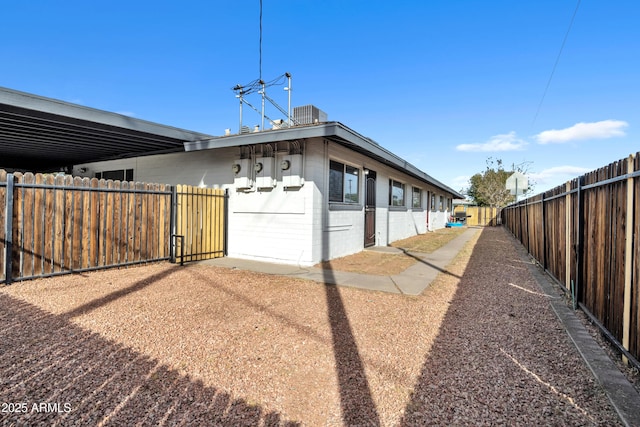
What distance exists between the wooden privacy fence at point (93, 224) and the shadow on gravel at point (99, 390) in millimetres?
3159

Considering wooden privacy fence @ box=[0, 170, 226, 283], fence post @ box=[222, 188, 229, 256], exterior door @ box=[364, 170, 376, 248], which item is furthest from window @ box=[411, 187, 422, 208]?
wooden privacy fence @ box=[0, 170, 226, 283]

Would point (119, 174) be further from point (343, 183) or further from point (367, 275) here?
point (367, 275)

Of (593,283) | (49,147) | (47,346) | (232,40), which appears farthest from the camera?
(232,40)

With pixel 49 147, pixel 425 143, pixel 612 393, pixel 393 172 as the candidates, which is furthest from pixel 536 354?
pixel 425 143

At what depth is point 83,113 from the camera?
5.96m

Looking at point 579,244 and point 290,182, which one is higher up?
point 290,182

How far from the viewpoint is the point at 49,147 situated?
952 cm

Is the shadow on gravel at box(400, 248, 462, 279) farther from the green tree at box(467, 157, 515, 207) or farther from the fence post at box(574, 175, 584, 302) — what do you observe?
the green tree at box(467, 157, 515, 207)

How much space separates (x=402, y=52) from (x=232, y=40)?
631cm

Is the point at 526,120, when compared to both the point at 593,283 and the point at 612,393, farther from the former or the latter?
the point at 612,393

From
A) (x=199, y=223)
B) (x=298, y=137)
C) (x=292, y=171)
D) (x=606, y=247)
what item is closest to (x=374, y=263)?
(x=292, y=171)

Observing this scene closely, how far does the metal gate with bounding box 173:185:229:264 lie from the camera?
7656mm

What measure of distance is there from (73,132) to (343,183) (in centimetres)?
693

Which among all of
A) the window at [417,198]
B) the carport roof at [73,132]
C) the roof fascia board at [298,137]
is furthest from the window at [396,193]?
the carport roof at [73,132]
